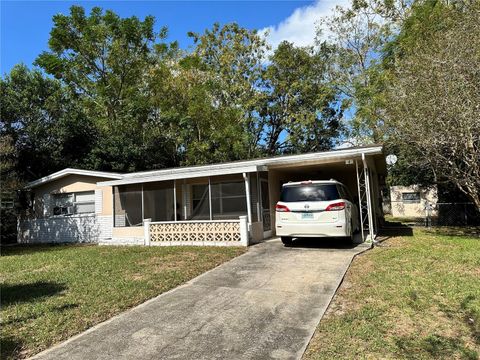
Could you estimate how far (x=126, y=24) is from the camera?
27406 millimetres

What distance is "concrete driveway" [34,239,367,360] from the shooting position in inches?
151

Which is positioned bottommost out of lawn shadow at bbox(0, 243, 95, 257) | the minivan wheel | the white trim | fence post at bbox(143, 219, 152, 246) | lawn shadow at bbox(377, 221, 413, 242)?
lawn shadow at bbox(377, 221, 413, 242)

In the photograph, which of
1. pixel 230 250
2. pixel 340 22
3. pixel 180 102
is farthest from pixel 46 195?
pixel 340 22

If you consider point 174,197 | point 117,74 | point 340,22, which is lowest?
point 174,197

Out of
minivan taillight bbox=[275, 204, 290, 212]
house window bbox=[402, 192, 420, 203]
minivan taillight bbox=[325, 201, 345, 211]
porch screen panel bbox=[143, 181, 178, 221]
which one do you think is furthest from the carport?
house window bbox=[402, 192, 420, 203]

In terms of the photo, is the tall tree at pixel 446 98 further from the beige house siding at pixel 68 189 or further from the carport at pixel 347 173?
the beige house siding at pixel 68 189

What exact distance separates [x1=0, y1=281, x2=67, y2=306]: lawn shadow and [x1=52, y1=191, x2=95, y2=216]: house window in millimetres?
9137

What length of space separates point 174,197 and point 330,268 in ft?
25.7

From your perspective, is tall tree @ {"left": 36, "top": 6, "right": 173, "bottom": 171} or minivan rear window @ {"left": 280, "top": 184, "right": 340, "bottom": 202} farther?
tall tree @ {"left": 36, "top": 6, "right": 173, "bottom": 171}

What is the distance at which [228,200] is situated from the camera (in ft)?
42.6

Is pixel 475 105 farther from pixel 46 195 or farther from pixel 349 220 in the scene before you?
pixel 46 195

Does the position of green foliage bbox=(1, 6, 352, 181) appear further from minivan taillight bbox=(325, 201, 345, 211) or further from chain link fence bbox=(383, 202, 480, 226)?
minivan taillight bbox=(325, 201, 345, 211)

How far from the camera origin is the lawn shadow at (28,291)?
6.04 m

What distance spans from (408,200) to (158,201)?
2220cm
